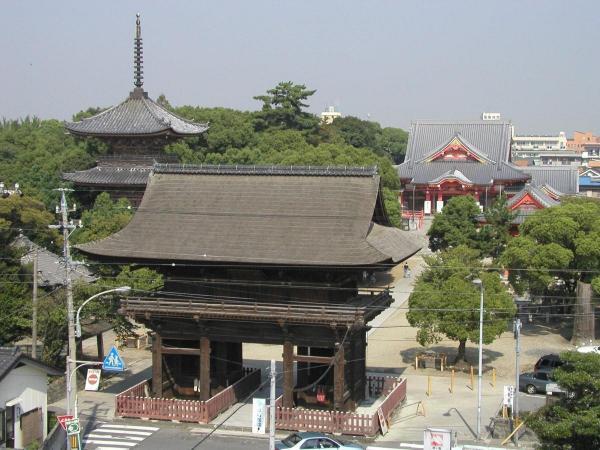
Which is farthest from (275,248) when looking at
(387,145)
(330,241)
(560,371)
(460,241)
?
(387,145)

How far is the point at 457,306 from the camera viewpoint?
4069 cm

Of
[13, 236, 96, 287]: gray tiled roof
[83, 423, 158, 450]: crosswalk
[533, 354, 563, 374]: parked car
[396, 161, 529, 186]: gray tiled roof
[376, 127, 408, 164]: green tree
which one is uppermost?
[376, 127, 408, 164]: green tree

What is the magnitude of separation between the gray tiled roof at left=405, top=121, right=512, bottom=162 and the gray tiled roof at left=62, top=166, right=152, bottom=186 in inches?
1337

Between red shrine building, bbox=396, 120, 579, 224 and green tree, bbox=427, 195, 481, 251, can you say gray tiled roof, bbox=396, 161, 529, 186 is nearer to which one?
red shrine building, bbox=396, 120, 579, 224

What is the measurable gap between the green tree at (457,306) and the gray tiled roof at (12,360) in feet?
58.9

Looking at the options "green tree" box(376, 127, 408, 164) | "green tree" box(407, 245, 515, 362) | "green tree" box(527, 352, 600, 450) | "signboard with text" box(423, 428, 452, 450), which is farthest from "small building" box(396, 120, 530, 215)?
"green tree" box(527, 352, 600, 450)

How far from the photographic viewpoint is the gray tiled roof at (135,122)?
6550 centimetres

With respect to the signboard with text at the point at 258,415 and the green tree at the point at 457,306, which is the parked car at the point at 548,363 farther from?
the signboard with text at the point at 258,415

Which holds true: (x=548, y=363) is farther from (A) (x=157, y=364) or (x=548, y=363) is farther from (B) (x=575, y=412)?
(A) (x=157, y=364)

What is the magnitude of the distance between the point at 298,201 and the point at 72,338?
10.1 metres

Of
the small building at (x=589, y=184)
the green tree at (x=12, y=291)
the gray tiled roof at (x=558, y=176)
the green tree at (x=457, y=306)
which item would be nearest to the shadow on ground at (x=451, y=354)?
the green tree at (x=457, y=306)

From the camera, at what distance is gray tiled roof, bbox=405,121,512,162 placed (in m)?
91.0

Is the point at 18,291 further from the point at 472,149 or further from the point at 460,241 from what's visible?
the point at 472,149

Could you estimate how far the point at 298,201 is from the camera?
33438mm
